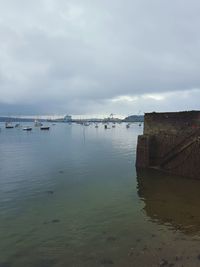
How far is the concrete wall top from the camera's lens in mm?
22547

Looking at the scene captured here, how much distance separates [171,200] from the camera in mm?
17781

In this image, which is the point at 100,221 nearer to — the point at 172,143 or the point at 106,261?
the point at 106,261

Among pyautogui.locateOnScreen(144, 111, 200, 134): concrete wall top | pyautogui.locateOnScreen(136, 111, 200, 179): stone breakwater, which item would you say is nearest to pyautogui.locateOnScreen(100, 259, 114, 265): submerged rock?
pyautogui.locateOnScreen(136, 111, 200, 179): stone breakwater

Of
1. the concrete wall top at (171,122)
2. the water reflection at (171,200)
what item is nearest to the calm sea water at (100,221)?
the water reflection at (171,200)

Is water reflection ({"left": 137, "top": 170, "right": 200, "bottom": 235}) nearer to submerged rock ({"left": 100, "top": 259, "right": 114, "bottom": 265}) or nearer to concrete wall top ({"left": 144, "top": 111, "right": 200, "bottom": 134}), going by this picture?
concrete wall top ({"left": 144, "top": 111, "right": 200, "bottom": 134})

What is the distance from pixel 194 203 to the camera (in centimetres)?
1689

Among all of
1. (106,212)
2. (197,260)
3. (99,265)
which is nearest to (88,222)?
(106,212)

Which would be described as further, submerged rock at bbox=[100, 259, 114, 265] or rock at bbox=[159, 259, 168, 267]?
submerged rock at bbox=[100, 259, 114, 265]

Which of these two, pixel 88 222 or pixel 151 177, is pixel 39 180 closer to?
pixel 151 177

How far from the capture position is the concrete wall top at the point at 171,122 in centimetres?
2255

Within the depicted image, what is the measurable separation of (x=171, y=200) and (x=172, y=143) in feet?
23.4

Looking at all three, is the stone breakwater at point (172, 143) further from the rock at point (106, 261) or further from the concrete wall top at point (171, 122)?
the rock at point (106, 261)

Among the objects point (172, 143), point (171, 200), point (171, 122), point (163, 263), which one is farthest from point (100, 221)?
point (171, 122)

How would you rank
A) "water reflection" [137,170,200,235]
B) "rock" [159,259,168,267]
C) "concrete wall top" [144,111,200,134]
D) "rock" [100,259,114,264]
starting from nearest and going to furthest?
"rock" [159,259,168,267] → "rock" [100,259,114,264] → "water reflection" [137,170,200,235] → "concrete wall top" [144,111,200,134]
